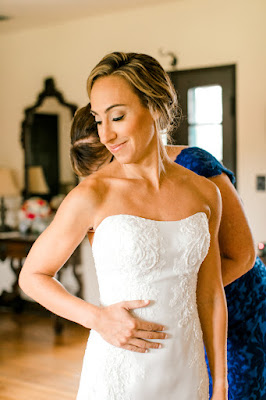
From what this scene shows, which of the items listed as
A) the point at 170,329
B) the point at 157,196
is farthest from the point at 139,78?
the point at 170,329

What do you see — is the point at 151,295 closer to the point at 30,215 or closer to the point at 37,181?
the point at 30,215

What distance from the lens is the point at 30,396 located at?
11.8 ft

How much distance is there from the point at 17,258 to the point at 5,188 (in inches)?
28.7

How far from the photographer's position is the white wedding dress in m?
1.30

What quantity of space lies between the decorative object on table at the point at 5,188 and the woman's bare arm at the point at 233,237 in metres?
4.16

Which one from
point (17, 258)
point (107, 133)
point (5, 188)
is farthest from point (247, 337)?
point (5, 188)

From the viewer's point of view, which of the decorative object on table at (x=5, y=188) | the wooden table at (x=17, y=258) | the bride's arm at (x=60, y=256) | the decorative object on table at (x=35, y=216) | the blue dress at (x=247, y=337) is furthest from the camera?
the decorative object on table at (x=5, y=188)

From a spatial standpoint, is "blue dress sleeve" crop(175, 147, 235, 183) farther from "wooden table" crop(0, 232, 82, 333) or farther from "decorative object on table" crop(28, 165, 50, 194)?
"decorative object on table" crop(28, 165, 50, 194)

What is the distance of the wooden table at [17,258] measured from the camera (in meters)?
5.05

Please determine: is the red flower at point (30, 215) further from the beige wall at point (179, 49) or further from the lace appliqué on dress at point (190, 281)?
the lace appliqué on dress at point (190, 281)

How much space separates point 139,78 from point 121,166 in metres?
0.23

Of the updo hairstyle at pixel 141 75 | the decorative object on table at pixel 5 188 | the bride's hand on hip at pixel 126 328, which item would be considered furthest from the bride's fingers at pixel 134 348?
the decorative object on table at pixel 5 188

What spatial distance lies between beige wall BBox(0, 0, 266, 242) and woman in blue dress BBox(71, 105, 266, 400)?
2672 mm

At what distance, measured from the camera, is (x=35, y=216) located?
18.2 ft
